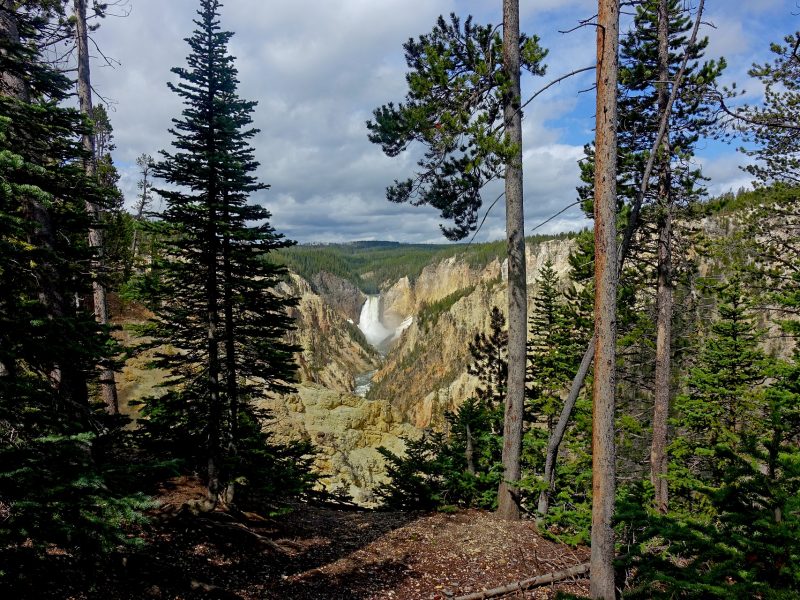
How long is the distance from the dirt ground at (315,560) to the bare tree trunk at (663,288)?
518 cm

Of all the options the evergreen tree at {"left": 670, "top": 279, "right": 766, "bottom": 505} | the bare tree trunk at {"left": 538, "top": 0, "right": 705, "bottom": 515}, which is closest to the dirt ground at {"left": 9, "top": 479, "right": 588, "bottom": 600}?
the bare tree trunk at {"left": 538, "top": 0, "right": 705, "bottom": 515}

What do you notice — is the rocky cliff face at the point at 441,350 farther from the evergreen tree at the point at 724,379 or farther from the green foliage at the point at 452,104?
the green foliage at the point at 452,104

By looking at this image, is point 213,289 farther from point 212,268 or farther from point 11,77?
point 11,77

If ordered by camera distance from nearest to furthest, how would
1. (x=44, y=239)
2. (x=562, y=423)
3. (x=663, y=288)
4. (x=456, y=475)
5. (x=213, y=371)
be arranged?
1. (x=44, y=239)
2. (x=562, y=423)
3. (x=213, y=371)
4. (x=456, y=475)
5. (x=663, y=288)

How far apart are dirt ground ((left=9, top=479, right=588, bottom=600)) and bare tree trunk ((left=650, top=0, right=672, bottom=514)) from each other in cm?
518

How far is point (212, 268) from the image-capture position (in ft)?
30.2

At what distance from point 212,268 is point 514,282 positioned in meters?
6.16

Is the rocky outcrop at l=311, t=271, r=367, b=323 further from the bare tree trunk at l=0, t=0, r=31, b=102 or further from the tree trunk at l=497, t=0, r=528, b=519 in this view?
the bare tree trunk at l=0, t=0, r=31, b=102

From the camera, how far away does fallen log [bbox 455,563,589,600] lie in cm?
641

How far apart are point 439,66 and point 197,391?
7967 mm

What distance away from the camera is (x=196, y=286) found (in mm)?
9898

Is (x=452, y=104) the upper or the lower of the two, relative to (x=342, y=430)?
upper

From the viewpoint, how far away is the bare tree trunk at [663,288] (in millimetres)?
10977

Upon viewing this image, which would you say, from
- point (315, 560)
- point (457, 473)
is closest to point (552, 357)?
point (457, 473)
